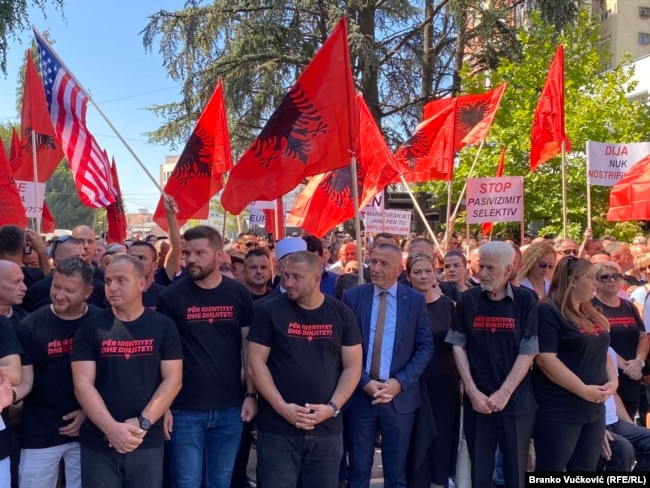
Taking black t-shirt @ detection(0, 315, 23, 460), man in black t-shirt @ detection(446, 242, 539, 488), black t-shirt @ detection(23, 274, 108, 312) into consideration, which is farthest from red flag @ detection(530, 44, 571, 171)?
black t-shirt @ detection(0, 315, 23, 460)

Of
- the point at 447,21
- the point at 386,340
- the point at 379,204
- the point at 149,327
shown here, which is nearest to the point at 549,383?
the point at 386,340

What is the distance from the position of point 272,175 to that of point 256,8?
1476 centimetres

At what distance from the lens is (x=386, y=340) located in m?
4.58

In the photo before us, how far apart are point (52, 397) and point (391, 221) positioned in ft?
24.4

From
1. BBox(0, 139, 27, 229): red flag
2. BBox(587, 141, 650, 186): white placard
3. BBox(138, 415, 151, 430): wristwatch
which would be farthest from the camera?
BBox(587, 141, 650, 186): white placard

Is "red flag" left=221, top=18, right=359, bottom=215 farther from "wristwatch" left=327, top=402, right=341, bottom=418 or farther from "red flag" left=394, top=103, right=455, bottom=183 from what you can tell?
"red flag" left=394, top=103, right=455, bottom=183

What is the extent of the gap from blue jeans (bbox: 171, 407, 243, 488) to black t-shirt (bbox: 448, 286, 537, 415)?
1.65 metres

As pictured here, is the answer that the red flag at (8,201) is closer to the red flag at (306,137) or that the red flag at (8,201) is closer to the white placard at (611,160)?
the red flag at (306,137)

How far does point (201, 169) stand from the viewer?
773 centimetres

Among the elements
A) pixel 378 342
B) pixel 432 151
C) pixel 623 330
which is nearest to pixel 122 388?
pixel 378 342

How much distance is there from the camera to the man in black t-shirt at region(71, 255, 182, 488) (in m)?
3.64

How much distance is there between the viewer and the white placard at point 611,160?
10.1 metres

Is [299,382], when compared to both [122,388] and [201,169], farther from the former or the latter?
[201,169]

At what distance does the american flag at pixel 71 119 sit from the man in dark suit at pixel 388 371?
12.2 ft
